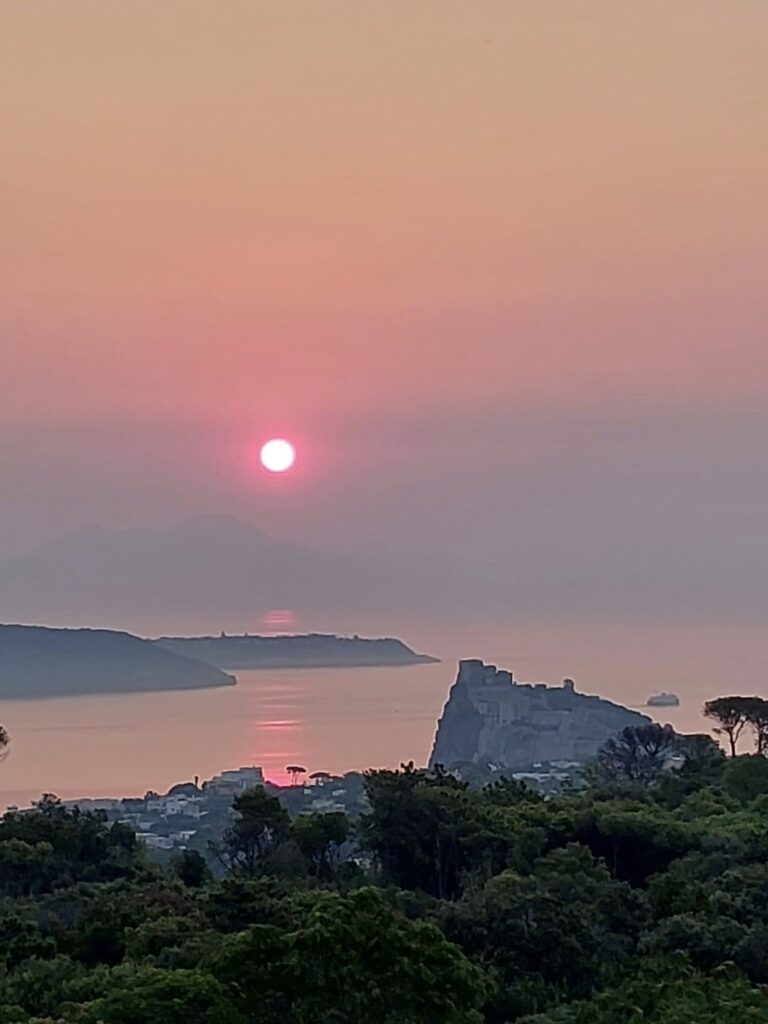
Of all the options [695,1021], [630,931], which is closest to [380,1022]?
[695,1021]

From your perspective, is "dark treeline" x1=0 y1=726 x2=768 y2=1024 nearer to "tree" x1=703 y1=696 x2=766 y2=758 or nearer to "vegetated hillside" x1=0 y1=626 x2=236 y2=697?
"tree" x1=703 y1=696 x2=766 y2=758

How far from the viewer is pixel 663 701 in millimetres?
67562

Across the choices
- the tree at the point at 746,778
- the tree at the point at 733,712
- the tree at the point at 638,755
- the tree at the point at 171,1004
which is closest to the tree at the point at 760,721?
the tree at the point at 733,712

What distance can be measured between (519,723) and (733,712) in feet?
73.3

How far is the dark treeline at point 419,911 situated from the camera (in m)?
9.67

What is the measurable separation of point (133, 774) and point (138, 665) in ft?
126

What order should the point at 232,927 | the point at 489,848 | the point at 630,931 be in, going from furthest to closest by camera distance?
the point at 489,848, the point at 630,931, the point at 232,927

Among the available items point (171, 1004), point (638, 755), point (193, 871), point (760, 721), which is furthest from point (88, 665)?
point (171, 1004)

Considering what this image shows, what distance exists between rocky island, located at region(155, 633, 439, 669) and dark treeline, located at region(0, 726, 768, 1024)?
249 feet

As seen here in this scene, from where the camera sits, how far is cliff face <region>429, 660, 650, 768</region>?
4903 centimetres

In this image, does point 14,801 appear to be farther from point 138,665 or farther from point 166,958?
point 138,665

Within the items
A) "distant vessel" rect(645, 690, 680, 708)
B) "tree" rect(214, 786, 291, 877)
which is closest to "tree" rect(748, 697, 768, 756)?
"tree" rect(214, 786, 291, 877)

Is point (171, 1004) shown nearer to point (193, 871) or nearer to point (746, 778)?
point (193, 871)

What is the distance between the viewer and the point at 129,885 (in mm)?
16328
